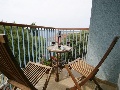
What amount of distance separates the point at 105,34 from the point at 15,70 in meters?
2.49

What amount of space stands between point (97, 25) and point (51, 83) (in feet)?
5.65

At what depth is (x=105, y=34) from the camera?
137 inches

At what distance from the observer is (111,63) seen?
3410 millimetres

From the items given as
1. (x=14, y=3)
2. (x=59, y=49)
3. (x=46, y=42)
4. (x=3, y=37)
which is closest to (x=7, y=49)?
(x=3, y=37)

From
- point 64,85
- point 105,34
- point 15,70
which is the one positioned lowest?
point 64,85

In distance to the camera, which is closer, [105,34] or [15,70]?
[15,70]

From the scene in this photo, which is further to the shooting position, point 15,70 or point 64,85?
point 64,85

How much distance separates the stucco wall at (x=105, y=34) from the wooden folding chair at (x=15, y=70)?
1.52m

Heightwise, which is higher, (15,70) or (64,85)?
(15,70)

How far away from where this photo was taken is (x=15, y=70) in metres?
1.53

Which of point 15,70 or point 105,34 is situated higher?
point 105,34

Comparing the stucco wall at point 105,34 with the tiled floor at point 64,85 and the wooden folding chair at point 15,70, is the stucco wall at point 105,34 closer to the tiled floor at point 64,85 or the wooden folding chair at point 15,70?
the tiled floor at point 64,85

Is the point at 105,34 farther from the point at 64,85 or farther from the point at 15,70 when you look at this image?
the point at 15,70

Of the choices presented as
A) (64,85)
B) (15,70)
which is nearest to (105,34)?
(64,85)
